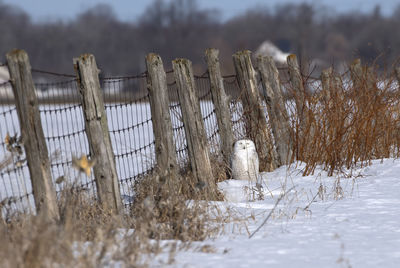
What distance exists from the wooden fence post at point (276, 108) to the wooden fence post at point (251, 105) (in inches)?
5.8

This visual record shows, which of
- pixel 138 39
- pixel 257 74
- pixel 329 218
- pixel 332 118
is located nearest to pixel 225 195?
pixel 329 218

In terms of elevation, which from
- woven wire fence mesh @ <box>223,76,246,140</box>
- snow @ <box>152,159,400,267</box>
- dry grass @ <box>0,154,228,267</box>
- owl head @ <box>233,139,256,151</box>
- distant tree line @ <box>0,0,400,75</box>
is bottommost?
snow @ <box>152,159,400,267</box>

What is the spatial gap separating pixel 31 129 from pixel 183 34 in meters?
69.3

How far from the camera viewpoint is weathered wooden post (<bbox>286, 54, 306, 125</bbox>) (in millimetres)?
6738

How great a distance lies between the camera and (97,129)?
4477mm

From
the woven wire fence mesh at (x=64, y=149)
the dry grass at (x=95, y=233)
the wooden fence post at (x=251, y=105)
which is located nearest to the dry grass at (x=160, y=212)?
the dry grass at (x=95, y=233)

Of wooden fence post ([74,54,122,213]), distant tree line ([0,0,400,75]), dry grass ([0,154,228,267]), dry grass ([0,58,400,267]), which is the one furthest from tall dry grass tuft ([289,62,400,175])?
distant tree line ([0,0,400,75])

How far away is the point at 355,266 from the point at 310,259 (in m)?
0.26

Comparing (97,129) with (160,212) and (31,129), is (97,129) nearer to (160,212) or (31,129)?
(31,129)

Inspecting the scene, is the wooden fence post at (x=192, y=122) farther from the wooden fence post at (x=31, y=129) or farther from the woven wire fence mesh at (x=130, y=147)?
the wooden fence post at (x=31, y=129)

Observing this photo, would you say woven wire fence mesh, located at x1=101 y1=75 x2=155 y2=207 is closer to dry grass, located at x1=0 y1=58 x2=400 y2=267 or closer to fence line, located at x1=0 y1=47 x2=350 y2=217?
fence line, located at x1=0 y1=47 x2=350 y2=217

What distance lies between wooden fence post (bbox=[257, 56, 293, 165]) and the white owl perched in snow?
732 millimetres

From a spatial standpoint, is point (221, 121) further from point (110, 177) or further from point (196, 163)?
point (110, 177)

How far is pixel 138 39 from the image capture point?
72.0m
